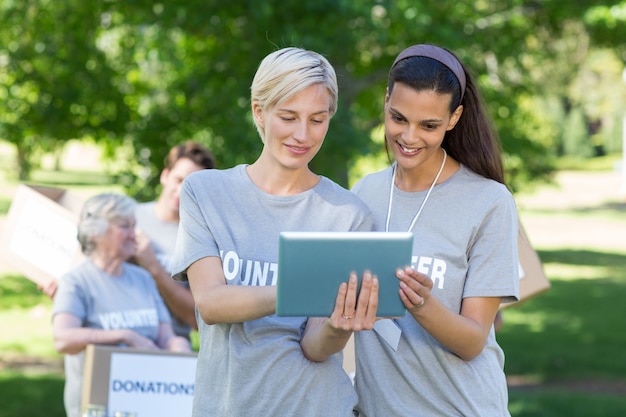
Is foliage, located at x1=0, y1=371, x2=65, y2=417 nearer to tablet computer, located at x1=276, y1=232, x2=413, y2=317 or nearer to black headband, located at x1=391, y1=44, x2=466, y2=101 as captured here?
black headband, located at x1=391, y1=44, x2=466, y2=101

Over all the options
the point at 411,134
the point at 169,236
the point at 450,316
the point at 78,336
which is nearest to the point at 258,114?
the point at 411,134

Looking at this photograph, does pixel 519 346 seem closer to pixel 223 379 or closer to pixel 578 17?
pixel 578 17

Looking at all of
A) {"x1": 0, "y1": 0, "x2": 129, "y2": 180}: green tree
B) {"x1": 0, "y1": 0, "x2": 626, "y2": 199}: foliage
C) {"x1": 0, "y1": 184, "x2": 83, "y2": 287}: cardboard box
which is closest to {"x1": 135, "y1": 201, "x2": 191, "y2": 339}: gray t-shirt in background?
{"x1": 0, "y1": 184, "x2": 83, "y2": 287}: cardboard box

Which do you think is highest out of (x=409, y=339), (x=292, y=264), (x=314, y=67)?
(x=314, y=67)

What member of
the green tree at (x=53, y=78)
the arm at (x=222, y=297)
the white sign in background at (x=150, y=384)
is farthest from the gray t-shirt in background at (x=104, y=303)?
the green tree at (x=53, y=78)

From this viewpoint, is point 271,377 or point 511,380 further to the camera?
point 511,380

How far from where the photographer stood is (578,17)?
1137cm

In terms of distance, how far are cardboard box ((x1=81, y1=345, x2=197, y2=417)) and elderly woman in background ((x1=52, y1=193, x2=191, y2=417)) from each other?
0.65ft

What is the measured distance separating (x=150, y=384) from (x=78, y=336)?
43 centimetres

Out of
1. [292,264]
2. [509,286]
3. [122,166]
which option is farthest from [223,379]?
[122,166]

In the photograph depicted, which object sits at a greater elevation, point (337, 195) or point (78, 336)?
point (337, 195)

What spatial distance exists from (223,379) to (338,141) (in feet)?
20.1

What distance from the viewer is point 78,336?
4.70 meters

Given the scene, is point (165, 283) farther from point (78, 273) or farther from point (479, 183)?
point (479, 183)
